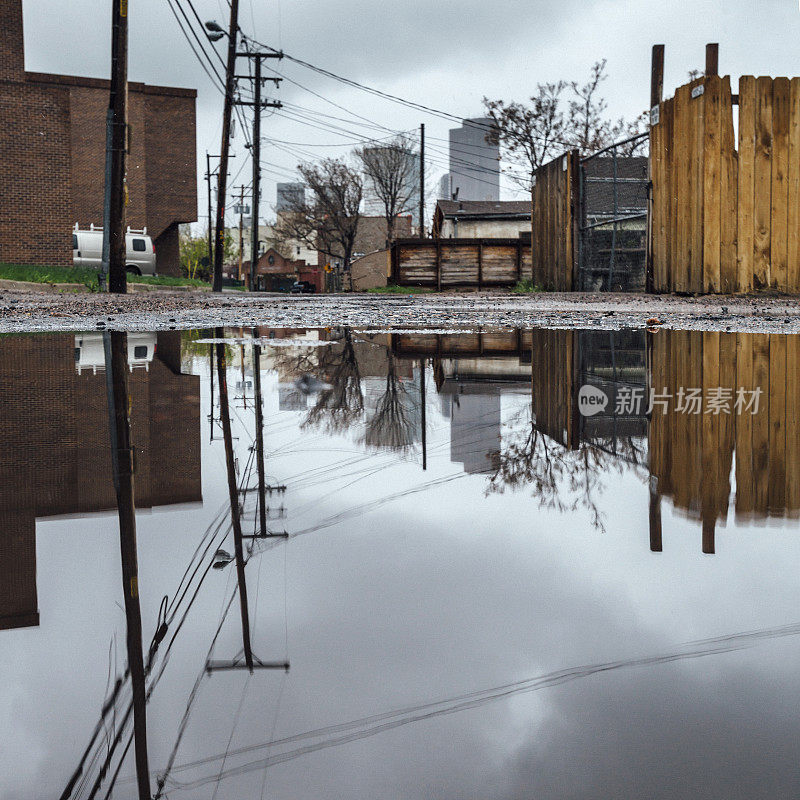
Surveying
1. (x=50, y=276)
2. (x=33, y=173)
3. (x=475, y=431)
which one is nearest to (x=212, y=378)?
(x=475, y=431)

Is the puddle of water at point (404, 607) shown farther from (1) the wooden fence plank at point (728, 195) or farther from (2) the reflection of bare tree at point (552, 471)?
(1) the wooden fence plank at point (728, 195)

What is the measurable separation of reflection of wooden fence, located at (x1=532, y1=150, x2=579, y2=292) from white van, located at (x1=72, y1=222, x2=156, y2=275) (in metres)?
16.7

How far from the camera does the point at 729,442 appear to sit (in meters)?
2.86

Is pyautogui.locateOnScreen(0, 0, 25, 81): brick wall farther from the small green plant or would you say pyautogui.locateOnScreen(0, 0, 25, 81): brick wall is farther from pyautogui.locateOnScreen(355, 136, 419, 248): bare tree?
pyautogui.locateOnScreen(355, 136, 419, 248): bare tree

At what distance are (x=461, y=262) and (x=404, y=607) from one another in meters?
30.2

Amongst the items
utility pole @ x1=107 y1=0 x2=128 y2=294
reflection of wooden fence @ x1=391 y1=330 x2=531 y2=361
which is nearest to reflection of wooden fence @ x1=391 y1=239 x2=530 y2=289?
utility pole @ x1=107 y1=0 x2=128 y2=294

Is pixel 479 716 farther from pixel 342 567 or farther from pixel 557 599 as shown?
pixel 342 567

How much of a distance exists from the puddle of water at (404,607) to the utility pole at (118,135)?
13340mm

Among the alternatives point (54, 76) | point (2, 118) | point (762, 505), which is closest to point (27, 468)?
point (762, 505)

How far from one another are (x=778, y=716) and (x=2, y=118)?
27.4 metres

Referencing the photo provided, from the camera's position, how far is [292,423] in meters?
3.57

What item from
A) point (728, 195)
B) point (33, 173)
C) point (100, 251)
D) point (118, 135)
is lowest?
point (728, 195)

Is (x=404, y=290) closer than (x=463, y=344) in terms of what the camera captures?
No

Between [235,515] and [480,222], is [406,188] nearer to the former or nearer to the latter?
[480,222]
